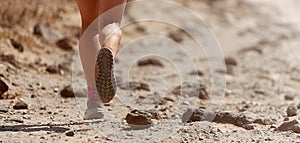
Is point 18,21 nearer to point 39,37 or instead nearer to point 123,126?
point 39,37

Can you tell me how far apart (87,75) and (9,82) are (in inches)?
53.8

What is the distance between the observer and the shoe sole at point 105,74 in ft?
12.1

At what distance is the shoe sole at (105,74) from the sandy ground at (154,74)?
22 centimetres

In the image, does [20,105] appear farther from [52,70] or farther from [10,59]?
[52,70]

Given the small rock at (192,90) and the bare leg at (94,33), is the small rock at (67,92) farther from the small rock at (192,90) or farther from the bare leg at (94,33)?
the bare leg at (94,33)

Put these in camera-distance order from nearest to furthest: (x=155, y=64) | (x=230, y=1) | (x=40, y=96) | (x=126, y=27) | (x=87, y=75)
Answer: (x=87, y=75), (x=40, y=96), (x=155, y=64), (x=126, y=27), (x=230, y=1)

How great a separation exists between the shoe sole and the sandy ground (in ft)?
0.73

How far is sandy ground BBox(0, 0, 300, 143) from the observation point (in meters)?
3.82

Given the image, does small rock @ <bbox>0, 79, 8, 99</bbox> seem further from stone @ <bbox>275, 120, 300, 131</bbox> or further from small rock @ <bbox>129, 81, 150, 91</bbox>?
stone @ <bbox>275, 120, 300, 131</bbox>

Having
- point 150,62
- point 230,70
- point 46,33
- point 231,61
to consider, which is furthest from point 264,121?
point 46,33

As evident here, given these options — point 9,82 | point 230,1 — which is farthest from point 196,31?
point 9,82

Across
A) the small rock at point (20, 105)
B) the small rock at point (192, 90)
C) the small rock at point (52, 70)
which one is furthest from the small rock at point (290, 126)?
the small rock at point (52, 70)

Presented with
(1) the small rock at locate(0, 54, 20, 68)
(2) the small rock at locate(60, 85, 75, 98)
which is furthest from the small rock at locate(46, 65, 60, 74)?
(2) the small rock at locate(60, 85, 75, 98)

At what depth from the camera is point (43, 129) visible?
381cm
